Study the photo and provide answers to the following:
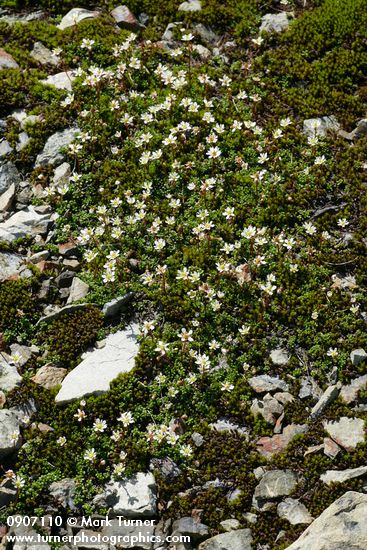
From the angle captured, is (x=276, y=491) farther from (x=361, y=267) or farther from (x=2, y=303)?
(x=2, y=303)

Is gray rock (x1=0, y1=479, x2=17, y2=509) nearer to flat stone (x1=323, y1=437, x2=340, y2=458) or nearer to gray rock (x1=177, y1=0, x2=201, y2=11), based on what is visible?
flat stone (x1=323, y1=437, x2=340, y2=458)

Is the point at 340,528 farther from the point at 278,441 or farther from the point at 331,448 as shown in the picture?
the point at 278,441

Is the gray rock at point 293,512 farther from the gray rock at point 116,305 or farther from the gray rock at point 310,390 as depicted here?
the gray rock at point 116,305

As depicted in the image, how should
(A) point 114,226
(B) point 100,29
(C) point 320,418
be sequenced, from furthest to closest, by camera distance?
(B) point 100,29 → (A) point 114,226 → (C) point 320,418

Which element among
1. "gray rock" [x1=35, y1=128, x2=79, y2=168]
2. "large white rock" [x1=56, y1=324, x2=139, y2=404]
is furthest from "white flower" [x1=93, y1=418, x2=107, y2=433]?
"gray rock" [x1=35, y1=128, x2=79, y2=168]

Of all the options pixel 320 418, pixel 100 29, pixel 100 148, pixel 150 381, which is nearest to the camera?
pixel 320 418

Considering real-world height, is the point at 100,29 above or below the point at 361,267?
above

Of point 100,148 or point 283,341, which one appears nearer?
point 283,341

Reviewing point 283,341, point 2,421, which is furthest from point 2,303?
point 283,341
